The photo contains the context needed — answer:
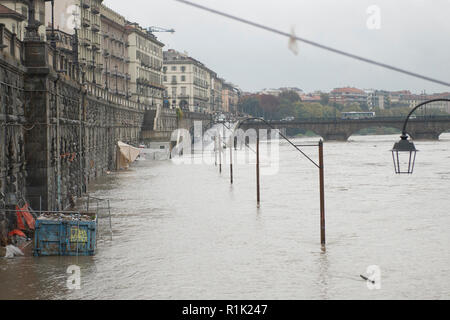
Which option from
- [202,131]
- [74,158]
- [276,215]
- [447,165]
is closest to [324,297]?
[276,215]

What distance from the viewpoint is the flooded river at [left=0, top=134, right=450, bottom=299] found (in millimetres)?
22781

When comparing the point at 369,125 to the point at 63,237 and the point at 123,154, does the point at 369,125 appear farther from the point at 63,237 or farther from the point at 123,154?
the point at 63,237

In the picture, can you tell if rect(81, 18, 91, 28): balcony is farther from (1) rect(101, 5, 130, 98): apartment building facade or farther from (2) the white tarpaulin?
(2) the white tarpaulin

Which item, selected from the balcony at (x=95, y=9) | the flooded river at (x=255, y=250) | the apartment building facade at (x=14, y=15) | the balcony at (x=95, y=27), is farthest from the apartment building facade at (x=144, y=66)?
the flooded river at (x=255, y=250)

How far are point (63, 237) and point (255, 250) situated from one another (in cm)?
796

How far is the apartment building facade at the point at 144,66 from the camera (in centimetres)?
13862

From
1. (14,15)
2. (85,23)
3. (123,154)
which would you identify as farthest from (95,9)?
(14,15)

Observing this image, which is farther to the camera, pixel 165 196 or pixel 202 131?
pixel 202 131

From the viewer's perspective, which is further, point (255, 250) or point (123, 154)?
point (123, 154)

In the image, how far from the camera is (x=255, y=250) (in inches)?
1175

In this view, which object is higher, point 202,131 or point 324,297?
point 202,131
